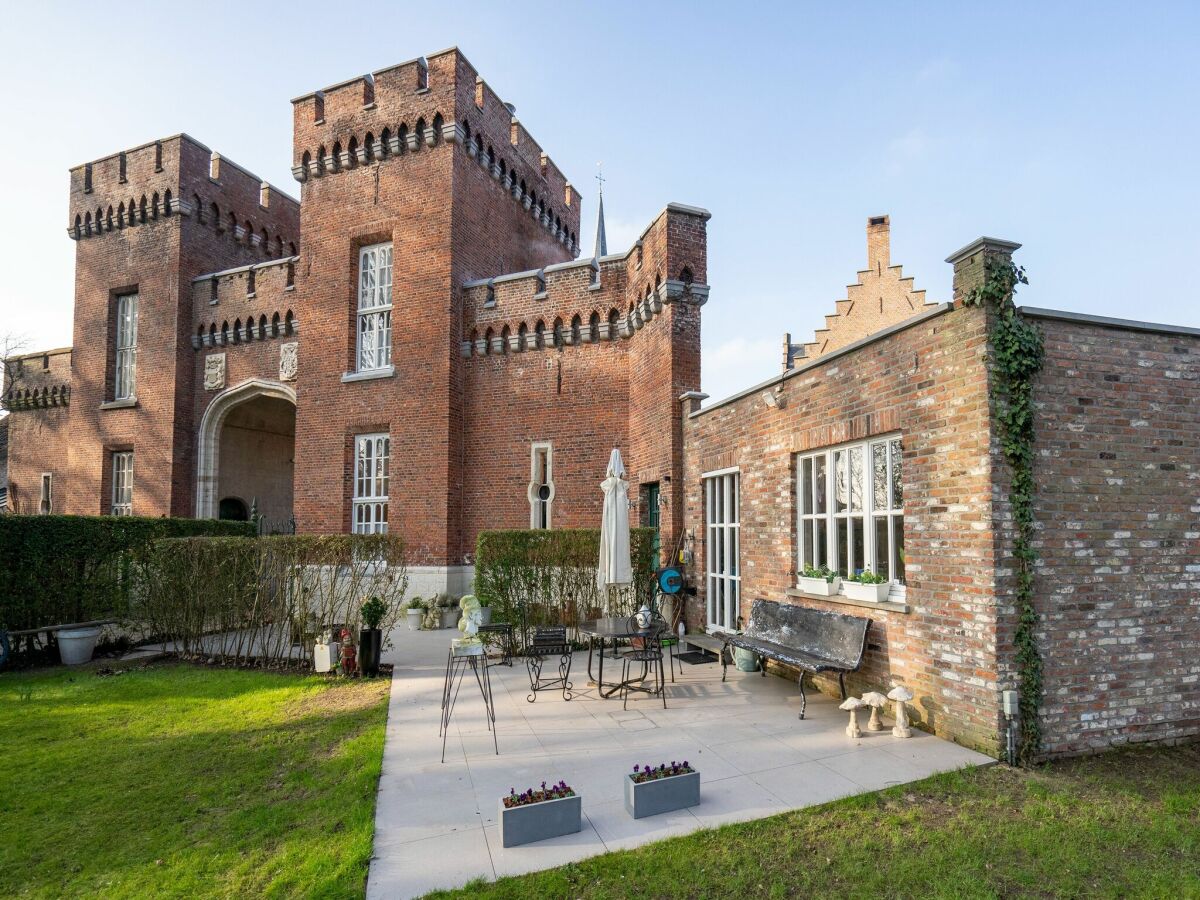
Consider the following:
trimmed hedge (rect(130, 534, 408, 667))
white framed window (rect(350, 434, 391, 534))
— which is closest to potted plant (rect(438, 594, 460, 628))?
white framed window (rect(350, 434, 391, 534))

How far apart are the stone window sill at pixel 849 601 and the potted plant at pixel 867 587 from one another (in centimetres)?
4

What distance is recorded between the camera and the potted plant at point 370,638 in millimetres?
8695

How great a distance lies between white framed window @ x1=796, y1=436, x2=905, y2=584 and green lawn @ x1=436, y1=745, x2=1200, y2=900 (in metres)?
2.22

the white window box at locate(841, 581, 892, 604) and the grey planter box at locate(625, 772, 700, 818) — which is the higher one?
the white window box at locate(841, 581, 892, 604)

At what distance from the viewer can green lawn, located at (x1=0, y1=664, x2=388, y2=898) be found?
3838 mm

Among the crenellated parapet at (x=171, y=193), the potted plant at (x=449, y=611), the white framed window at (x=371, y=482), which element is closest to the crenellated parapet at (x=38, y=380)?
the crenellated parapet at (x=171, y=193)

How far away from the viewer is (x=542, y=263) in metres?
18.6

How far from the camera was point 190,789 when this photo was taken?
5098 mm

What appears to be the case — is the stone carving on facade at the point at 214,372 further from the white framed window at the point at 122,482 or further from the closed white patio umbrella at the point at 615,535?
the closed white patio umbrella at the point at 615,535

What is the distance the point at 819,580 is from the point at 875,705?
1570 millimetres

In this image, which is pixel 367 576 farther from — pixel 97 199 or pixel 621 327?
pixel 97 199

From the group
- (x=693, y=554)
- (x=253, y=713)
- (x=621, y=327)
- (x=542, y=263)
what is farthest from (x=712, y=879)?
(x=542, y=263)

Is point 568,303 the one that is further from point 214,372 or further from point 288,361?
point 214,372

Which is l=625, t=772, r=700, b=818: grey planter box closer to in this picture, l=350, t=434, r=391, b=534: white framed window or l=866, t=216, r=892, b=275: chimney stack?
l=350, t=434, r=391, b=534: white framed window
